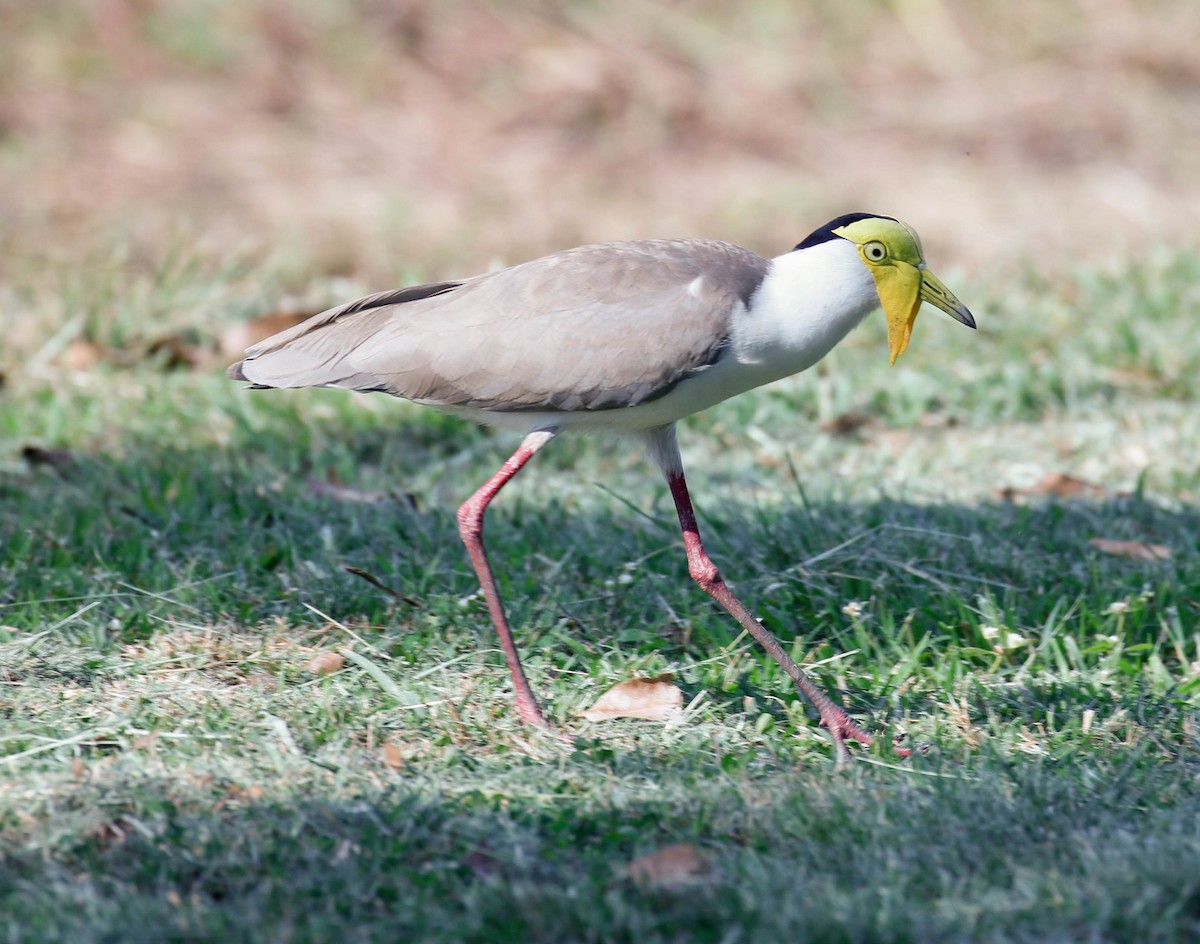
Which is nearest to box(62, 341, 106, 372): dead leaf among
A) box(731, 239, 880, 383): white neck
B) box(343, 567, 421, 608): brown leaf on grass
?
box(343, 567, 421, 608): brown leaf on grass

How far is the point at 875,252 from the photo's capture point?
347 centimetres

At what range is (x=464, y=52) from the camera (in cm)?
862

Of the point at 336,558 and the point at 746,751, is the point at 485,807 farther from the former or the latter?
the point at 336,558

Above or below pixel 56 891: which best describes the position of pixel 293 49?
above

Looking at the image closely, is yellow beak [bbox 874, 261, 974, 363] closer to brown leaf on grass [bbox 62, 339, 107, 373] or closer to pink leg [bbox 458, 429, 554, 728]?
pink leg [bbox 458, 429, 554, 728]

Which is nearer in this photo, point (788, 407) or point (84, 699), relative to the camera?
point (84, 699)

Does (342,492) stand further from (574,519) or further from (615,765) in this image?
(615,765)

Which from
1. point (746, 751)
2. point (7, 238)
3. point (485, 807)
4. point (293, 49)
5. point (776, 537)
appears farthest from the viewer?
point (293, 49)

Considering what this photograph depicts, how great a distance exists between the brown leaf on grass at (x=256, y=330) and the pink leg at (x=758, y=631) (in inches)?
97.3

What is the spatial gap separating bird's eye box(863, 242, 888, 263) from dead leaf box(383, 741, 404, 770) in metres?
1.61

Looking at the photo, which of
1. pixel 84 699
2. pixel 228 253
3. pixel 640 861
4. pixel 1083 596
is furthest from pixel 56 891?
pixel 228 253

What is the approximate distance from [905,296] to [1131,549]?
1263 millimetres

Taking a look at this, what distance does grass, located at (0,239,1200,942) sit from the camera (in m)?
2.62

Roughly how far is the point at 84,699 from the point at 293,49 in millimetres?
5989
